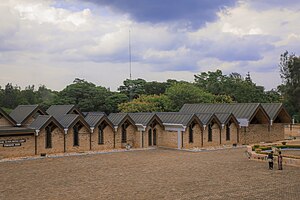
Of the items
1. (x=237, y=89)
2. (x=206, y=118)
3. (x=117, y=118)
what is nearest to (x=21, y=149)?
(x=117, y=118)

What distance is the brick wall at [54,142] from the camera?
29.3 m

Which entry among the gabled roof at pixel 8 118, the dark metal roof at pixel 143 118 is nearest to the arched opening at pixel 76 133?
the gabled roof at pixel 8 118

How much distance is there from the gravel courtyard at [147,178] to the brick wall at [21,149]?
2281 millimetres

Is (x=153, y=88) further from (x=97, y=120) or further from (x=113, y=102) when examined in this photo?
(x=97, y=120)

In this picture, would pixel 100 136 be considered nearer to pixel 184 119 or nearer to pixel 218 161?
pixel 184 119

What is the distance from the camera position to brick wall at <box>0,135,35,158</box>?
27.3 m

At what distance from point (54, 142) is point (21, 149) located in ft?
8.80

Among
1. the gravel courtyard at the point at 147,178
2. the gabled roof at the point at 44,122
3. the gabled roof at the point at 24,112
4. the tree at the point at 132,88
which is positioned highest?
the tree at the point at 132,88

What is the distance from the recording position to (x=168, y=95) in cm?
6050

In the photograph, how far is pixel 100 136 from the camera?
3269cm

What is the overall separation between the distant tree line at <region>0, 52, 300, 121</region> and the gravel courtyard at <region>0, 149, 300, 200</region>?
32.3 meters

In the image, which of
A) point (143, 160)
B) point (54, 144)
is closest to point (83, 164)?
point (143, 160)

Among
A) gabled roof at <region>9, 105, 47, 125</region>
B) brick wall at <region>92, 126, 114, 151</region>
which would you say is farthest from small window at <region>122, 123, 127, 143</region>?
gabled roof at <region>9, 105, 47, 125</region>

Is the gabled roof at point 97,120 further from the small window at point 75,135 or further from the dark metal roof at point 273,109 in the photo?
the dark metal roof at point 273,109
